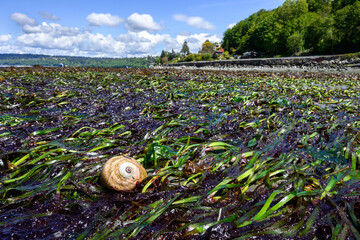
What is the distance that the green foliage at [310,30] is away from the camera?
1495 inches

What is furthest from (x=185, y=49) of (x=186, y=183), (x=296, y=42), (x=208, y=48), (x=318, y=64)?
(x=186, y=183)

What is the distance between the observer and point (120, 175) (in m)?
1.72

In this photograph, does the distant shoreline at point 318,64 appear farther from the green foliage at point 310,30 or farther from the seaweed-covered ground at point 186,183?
the seaweed-covered ground at point 186,183

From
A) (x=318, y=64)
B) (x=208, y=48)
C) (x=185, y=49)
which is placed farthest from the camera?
(x=185, y=49)

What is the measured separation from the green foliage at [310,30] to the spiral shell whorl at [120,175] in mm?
49509

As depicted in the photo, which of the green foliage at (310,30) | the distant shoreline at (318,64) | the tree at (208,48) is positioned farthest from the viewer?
the tree at (208,48)

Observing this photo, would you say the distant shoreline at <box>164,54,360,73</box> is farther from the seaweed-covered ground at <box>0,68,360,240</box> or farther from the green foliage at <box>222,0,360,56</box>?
the seaweed-covered ground at <box>0,68,360,240</box>

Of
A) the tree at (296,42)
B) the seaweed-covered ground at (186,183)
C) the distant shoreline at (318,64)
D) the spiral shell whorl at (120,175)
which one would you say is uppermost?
the tree at (296,42)

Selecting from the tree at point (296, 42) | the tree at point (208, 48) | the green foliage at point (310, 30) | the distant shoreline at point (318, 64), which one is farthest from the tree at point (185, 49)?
the distant shoreline at point (318, 64)

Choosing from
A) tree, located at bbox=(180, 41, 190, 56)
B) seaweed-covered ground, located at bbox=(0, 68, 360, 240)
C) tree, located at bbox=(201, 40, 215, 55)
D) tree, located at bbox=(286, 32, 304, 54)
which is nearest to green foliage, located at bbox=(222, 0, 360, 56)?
tree, located at bbox=(286, 32, 304, 54)

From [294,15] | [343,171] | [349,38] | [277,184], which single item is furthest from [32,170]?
[294,15]

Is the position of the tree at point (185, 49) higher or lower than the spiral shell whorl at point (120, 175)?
higher

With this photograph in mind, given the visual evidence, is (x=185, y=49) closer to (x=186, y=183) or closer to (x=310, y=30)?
(x=310, y=30)

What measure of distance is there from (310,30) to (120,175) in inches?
2351
